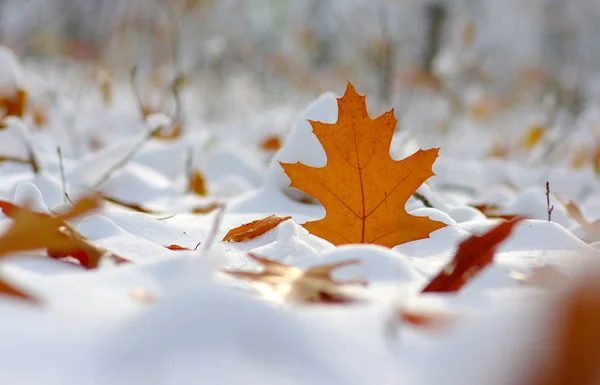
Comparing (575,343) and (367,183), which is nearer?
(575,343)

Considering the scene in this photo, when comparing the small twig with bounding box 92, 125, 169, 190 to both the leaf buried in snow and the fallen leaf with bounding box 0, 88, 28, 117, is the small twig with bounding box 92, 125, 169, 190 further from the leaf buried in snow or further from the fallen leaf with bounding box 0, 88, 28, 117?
the leaf buried in snow

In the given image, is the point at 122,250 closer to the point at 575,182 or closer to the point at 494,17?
the point at 575,182

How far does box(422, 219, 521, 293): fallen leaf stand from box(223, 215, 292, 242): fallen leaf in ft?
1.16

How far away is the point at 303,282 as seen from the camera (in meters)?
0.56

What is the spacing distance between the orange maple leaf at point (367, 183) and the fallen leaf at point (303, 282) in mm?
259

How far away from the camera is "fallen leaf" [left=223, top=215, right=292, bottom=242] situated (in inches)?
35.5

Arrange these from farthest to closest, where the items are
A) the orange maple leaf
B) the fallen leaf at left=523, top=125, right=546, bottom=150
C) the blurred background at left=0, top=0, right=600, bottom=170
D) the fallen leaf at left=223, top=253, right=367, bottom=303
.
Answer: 1. the blurred background at left=0, top=0, right=600, bottom=170
2. the fallen leaf at left=523, top=125, right=546, bottom=150
3. the orange maple leaf
4. the fallen leaf at left=223, top=253, right=367, bottom=303

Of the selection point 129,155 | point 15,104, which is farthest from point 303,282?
point 15,104

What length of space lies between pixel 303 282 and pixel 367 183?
1.11 ft

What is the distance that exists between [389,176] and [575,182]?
150 cm

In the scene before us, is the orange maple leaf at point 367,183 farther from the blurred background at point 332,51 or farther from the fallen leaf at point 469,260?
the blurred background at point 332,51

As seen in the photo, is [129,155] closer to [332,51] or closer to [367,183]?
[367,183]

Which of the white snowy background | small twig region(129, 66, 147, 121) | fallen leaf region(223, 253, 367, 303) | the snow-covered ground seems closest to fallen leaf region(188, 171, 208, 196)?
the white snowy background

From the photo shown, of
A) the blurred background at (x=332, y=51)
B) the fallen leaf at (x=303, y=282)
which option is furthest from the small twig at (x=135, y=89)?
the blurred background at (x=332, y=51)
